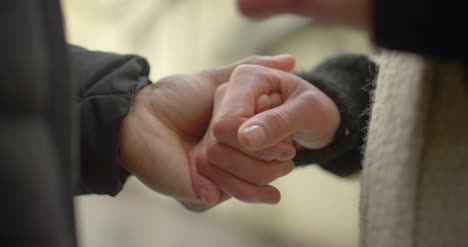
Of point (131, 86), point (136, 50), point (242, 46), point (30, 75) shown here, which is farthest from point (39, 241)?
point (136, 50)

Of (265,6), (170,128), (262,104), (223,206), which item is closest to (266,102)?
(262,104)

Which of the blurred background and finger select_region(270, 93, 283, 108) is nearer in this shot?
finger select_region(270, 93, 283, 108)

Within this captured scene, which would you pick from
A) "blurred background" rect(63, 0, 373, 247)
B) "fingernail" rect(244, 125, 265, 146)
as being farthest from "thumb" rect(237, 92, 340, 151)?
"blurred background" rect(63, 0, 373, 247)

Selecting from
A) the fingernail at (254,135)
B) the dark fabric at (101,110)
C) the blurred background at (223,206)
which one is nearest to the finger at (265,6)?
the fingernail at (254,135)

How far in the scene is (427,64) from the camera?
302 millimetres

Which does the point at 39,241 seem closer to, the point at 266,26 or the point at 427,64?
the point at 427,64

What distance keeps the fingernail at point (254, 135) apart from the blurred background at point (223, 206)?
0.84 m

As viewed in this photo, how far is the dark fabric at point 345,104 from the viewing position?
1.77ft

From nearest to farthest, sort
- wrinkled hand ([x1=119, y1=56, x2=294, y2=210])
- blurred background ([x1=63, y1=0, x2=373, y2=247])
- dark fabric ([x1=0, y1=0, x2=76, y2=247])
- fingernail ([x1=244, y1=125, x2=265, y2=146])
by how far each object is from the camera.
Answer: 1. dark fabric ([x1=0, y1=0, x2=76, y2=247])
2. fingernail ([x1=244, y1=125, x2=265, y2=146])
3. wrinkled hand ([x1=119, y1=56, x2=294, y2=210])
4. blurred background ([x1=63, y1=0, x2=373, y2=247])

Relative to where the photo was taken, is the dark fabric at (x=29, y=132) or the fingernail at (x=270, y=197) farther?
the fingernail at (x=270, y=197)

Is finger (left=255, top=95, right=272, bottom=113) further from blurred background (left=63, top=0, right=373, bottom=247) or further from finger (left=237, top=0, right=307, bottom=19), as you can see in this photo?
blurred background (left=63, top=0, right=373, bottom=247)

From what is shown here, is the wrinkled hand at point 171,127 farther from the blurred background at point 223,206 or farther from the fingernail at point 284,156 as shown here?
the blurred background at point 223,206

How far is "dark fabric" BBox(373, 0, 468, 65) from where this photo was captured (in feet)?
0.78

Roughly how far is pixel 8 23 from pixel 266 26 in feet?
3.49
